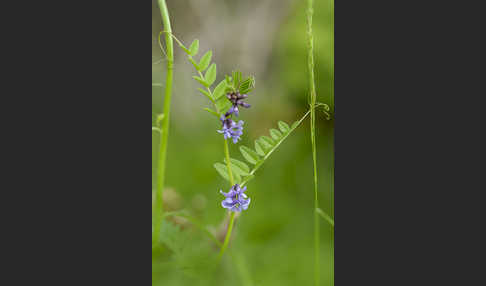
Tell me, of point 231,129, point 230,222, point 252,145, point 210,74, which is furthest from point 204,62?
point 230,222

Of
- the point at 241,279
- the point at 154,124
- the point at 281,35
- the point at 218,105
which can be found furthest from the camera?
the point at 281,35

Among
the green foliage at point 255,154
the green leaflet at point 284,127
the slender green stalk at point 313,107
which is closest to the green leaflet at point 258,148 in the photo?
the green foliage at point 255,154

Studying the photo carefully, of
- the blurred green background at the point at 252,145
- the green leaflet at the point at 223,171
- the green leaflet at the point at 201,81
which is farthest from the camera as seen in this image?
the blurred green background at the point at 252,145

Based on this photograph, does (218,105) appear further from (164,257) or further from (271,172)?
(164,257)

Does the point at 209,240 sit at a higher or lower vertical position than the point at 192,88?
lower

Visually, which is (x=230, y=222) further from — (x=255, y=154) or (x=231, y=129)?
(x=231, y=129)

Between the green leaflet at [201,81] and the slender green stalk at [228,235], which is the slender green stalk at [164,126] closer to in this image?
the green leaflet at [201,81]

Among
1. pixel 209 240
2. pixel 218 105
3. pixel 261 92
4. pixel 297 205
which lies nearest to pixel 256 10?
pixel 261 92
